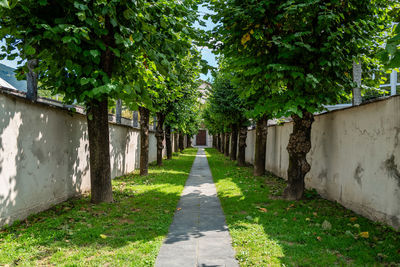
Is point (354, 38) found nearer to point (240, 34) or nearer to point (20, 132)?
point (240, 34)

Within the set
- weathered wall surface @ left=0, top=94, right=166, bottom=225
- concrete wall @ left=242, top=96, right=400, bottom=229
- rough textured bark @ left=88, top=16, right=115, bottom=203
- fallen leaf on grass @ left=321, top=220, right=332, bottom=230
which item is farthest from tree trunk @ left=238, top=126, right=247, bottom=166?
fallen leaf on grass @ left=321, top=220, right=332, bottom=230

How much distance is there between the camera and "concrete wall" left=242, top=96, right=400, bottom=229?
4.82 meters

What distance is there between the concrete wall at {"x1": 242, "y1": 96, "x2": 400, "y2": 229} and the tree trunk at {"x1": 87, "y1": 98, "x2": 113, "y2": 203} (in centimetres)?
545

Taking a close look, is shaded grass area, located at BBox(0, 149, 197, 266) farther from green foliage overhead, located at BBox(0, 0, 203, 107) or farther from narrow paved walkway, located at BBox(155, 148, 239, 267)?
green foliage overhead, located at BBox(0, 0, 203, 107)

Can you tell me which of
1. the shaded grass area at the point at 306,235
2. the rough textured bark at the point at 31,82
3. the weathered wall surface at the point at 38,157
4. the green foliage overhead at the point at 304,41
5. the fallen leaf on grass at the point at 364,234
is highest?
the green foliage overhead at the point at 304,41

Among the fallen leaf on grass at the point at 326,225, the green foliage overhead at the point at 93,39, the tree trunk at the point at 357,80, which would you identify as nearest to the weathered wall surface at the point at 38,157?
the green foliage overhead at the point at 93,39

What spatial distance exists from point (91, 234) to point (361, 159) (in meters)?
5.23

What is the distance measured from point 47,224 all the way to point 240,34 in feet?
18.0

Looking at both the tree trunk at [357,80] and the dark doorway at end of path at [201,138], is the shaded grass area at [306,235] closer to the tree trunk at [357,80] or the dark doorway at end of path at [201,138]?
the tree trunk at [357,80]

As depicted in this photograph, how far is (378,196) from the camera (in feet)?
16.8

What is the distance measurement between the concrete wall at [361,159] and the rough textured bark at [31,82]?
680cm

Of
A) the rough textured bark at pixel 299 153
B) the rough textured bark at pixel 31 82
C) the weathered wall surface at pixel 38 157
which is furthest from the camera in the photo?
the rough textured bark at pixel 299 153

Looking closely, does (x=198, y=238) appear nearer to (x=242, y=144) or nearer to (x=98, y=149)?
(x=98, y=149)

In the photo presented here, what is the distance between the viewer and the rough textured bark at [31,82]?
6.04 m
